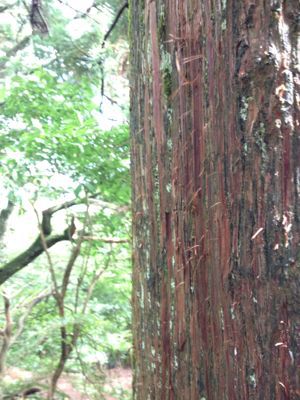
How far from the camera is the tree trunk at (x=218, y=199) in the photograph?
0.97 m

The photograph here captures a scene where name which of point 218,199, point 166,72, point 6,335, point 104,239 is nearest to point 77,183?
point 104,239

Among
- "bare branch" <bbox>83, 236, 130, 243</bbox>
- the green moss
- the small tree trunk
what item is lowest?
the small tree trunk

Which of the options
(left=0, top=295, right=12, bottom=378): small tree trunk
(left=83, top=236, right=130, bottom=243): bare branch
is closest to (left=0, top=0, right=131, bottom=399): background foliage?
(left=83, top=236, right=130, bottom=243): bare branch

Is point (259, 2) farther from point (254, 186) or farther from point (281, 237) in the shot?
point (281, 237)

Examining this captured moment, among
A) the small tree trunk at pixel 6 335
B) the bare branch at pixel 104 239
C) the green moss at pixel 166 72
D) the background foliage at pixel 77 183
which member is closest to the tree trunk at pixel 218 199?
the green moss at pixel 166 72

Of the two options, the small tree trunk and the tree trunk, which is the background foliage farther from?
the tree trunk

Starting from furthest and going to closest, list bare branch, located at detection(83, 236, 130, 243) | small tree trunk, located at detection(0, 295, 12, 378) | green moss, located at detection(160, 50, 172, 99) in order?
1. bare branch, located at detection(83, 236, 130, 243)
2. small tree trunk, located at detection(0, 295, 12, 378)
3. green moss, located at detection(160, 50, 172, 99)

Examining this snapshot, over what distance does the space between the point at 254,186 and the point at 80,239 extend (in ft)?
10.4

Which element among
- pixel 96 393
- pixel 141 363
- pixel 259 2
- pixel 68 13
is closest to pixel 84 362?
pixel 96 393

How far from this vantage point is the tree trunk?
0.97 metres

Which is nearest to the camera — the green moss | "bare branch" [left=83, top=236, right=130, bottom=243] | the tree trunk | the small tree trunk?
the tree trunk

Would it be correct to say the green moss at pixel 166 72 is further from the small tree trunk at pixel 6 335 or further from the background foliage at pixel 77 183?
the small tree trunk at pixel 6 335

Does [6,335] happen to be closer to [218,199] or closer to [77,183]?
[77,183]

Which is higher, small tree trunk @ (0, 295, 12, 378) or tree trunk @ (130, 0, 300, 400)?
tree trunk @ (130, 0, 300, 400)
